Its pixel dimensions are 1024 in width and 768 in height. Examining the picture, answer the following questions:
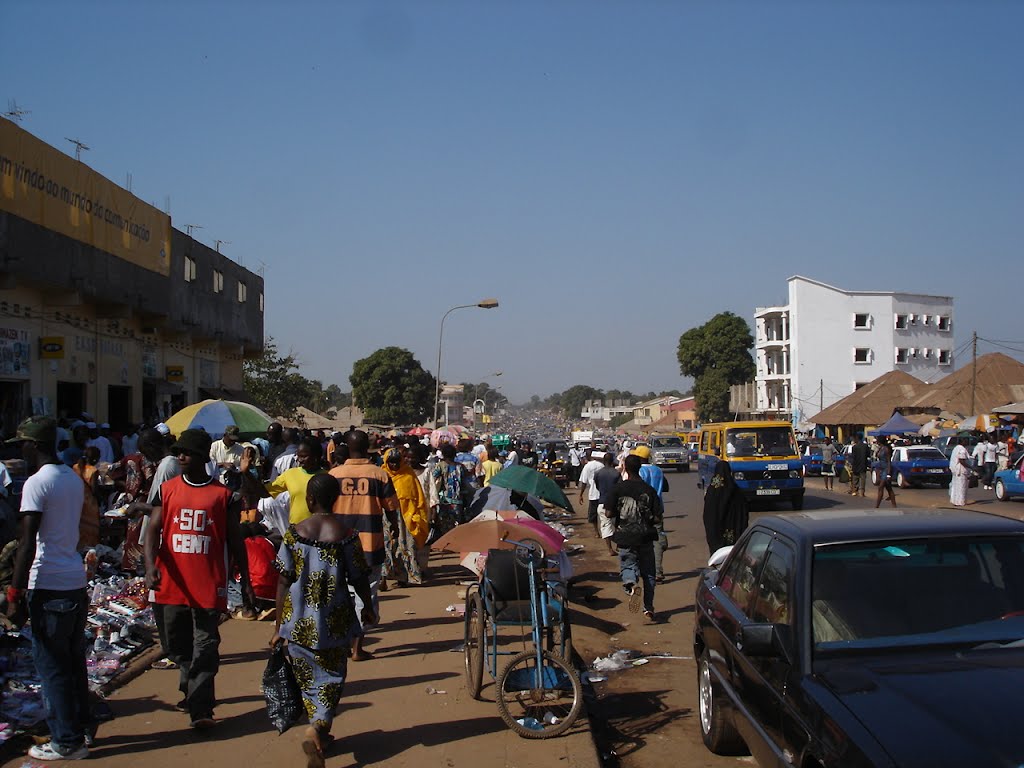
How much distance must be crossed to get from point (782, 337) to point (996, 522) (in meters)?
76.1

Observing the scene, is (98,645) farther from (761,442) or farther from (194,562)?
(761,442)

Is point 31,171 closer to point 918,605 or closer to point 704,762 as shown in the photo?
point 704,762

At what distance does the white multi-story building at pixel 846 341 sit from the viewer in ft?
244

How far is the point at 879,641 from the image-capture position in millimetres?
4102

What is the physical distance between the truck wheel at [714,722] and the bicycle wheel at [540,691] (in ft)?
2.59

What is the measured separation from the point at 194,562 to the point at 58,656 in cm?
89

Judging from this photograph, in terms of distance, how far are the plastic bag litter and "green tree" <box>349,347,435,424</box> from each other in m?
81.3

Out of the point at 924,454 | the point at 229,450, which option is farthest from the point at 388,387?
the point at 229,450

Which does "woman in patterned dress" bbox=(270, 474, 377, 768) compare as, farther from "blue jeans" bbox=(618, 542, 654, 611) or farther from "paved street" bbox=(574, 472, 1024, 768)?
"blue jeans" bbox=(618, 542, 654, 611)

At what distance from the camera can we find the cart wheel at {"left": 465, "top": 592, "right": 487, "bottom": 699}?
668 cm

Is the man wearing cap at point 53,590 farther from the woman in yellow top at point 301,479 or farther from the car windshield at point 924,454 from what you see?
the car windshield at point 924,454

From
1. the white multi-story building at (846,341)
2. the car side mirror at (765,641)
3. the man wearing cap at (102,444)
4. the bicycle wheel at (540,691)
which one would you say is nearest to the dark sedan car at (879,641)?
the car side mirror at (765,641)

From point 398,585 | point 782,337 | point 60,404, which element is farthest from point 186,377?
point 782,337

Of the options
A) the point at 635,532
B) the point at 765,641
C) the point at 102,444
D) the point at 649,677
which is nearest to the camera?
the point at 765,641
